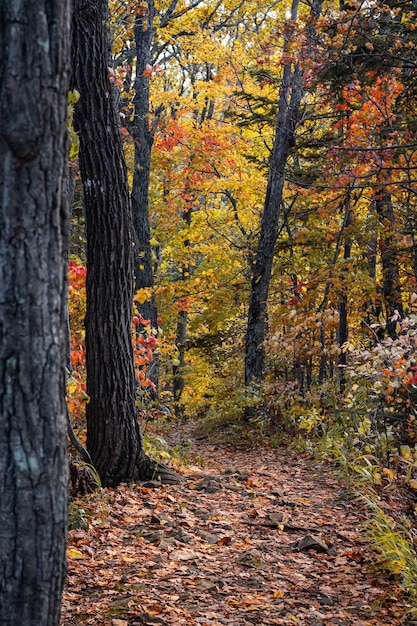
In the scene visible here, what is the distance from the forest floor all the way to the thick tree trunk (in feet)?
1.63

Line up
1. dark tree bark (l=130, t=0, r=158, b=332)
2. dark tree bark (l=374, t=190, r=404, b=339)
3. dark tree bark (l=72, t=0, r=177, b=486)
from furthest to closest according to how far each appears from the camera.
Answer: dark tree bark (l=130, t=0, r=158, b=332), dark tree bark (l=374, t=190, r=404, b=339), dark tree bark (l=72, t=0, r=177, b=486)

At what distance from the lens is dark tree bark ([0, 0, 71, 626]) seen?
1.97 meters

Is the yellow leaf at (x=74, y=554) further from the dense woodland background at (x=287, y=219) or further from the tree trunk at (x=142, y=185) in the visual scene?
the tree trunk at (x=142, y=185)

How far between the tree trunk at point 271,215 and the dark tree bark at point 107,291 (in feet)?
19.0

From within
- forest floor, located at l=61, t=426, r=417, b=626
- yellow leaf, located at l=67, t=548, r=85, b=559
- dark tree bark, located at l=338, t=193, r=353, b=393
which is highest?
dark tree bark, located at l=338, t=193, r=353, b=393

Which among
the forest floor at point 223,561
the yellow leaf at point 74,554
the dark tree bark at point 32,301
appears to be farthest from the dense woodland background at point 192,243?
the yellow leaf at point 74,554

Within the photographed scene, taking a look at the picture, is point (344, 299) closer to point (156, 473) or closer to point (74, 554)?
point (156, 473)

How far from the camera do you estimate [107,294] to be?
5.86 meters

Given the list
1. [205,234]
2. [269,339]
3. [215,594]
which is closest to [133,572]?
[215,594]

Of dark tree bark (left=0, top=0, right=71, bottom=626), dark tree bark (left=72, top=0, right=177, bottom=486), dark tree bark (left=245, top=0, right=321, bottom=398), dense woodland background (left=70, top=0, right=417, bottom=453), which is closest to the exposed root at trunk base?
dark tree bark (left=72, top=0, right=177, bottom=486)

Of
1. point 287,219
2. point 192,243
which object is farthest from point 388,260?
point 192,243

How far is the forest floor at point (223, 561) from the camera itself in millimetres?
3705

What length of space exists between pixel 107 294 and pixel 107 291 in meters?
0.03

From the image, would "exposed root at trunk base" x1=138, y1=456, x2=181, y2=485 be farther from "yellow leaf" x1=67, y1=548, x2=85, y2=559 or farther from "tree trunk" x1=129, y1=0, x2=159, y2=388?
"tree trunk" x1=129, y1=0, x2=159, y2=388
